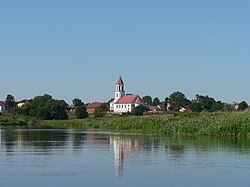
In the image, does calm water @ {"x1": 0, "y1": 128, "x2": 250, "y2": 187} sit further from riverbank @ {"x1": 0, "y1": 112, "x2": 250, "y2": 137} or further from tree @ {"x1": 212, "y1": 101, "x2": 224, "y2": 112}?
tree @ {"x1": 212, "y1": 101, "x2": 224, "y2": 112}

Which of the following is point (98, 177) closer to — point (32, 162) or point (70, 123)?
point (32, 162)

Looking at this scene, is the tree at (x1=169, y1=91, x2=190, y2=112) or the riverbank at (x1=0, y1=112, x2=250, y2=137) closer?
the riverbank at (x1=0, y1=112, x2=250, y2=137)

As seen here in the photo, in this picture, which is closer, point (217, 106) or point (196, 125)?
point (196, 125)

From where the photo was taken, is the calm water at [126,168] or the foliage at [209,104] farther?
the foliage at [209,104]

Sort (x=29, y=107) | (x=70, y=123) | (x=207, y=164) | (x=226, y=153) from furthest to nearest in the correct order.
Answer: (x=29, y=107) → (x=70, y=123) → (x=226, y=153) → (x=207, y=164)

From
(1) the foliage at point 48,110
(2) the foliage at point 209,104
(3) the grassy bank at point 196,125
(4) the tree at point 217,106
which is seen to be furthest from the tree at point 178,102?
(3) the grassy bank at point 196,125

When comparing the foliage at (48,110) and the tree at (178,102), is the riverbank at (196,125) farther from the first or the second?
the tree at (178,102)

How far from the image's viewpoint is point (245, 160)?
30188mm

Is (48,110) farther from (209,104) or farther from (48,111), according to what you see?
(209,104)

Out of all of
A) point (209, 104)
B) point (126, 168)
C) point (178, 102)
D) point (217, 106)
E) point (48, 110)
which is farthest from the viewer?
point (178, 102)

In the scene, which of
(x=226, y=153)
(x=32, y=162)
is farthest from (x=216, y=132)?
(x=32, y=162)

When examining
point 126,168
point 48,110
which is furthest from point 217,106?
point 126,168

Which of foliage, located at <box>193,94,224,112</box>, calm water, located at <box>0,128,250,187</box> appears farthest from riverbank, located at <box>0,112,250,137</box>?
foliage, located at <box>193,94,224,112</box>

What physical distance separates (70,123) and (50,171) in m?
90.3
